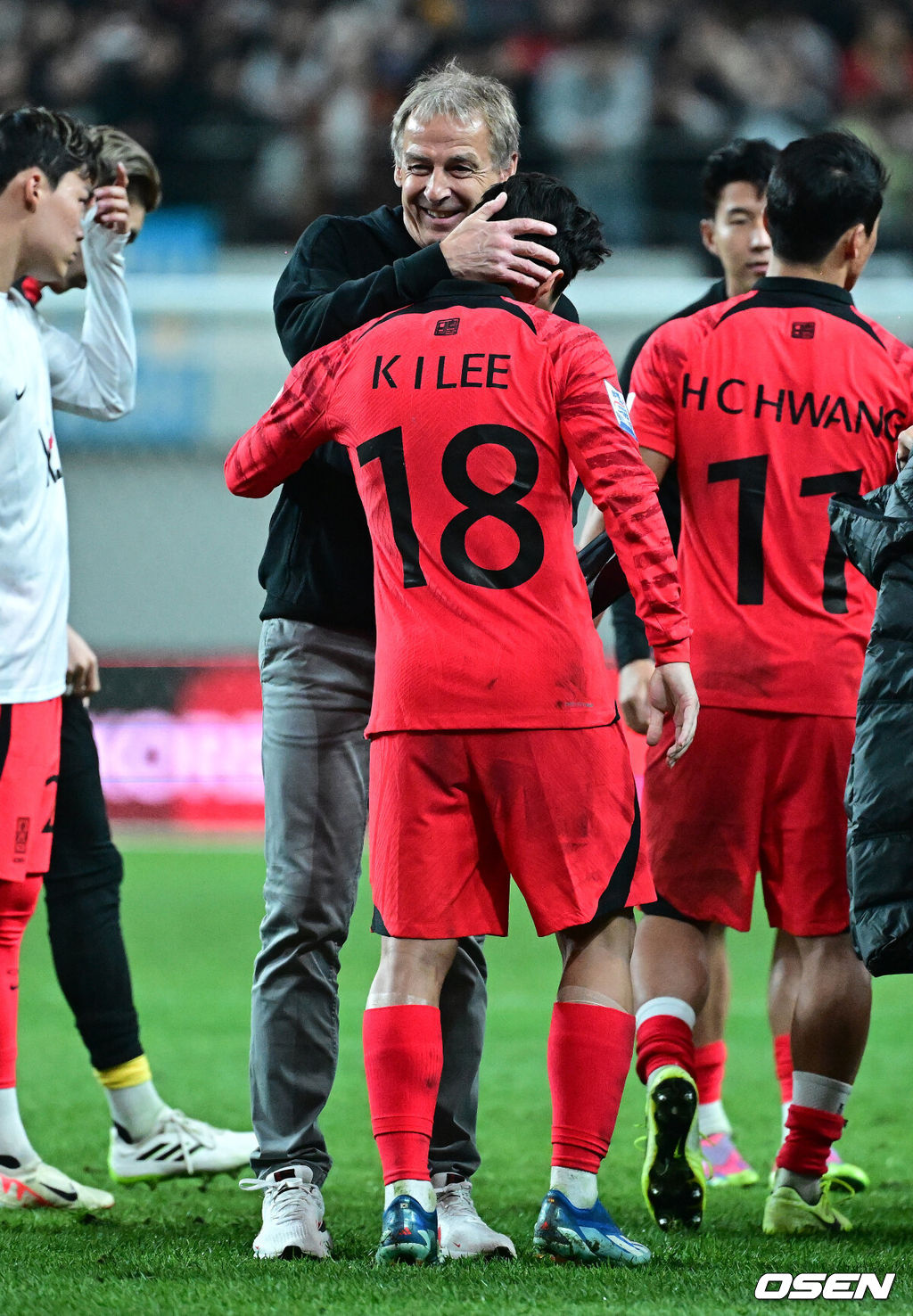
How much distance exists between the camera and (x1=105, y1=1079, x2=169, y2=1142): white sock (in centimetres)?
345

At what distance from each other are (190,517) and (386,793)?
32.5 feet

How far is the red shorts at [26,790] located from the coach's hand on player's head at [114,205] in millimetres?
1098

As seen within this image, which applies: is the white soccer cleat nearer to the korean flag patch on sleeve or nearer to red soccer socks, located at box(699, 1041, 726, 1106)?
red soccer socks, located at box(699, 1041, 726, 1106)

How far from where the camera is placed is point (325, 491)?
2.91 metres

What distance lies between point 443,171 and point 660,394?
0.60 metres

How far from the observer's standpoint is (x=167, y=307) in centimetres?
1234

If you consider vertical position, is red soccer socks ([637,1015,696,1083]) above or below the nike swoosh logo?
above

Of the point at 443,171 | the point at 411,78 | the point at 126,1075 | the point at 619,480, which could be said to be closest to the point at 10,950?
the point at 126,1075

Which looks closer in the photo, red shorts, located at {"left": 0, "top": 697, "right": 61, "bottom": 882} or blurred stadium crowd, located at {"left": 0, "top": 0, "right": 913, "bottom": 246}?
red shorts, located at {"left": 0, "top": 697, "right": 61, "bottom": 882}

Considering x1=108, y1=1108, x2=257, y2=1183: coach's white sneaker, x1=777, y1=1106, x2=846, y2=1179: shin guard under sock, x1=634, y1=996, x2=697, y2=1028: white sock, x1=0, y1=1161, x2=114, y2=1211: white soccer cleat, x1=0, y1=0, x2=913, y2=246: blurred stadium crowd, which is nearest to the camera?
x1=777, y1=1106, x2=846, y2=1179: shin guard under sock

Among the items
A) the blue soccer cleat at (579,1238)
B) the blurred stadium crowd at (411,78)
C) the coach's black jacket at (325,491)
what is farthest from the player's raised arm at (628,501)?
the blurred stadium crowd at (411,78)

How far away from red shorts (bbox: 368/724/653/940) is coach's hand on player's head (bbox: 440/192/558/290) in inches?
27.8

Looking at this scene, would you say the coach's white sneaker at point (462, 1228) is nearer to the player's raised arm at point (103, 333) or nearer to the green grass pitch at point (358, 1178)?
the green grass pitch at point (358, 1178)

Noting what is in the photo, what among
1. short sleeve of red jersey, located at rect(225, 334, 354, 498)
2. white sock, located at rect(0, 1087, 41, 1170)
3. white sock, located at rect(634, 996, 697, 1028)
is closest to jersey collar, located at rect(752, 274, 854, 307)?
short sleeve of red jersey, located at rect(225, 334, 354, 498)
